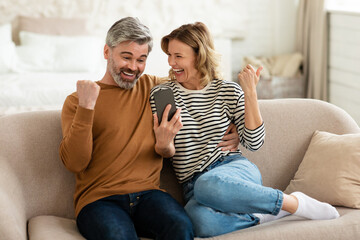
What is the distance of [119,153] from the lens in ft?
6.22

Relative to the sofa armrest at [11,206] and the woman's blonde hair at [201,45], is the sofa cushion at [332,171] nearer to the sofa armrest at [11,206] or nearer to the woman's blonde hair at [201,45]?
the woman's blonde hair at [201,45]

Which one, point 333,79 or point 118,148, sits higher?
point 118,148

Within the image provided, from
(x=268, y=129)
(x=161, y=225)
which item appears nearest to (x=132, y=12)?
(x=268, y=129)

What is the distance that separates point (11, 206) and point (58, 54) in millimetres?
2822

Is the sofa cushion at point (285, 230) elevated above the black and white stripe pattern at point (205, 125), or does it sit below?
below

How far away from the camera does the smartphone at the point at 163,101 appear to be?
195cm

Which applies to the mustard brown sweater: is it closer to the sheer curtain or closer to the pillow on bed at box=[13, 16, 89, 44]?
the pillow on bed at box=[13, 16, 89, 44]

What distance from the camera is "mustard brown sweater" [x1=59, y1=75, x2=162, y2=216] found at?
183 cm

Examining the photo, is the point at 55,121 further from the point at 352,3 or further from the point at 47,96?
the point at 352,3

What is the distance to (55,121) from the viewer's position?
2066 mm

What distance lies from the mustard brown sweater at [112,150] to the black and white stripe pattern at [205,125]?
108mm

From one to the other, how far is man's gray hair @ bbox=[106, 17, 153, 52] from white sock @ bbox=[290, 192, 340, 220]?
0.85 m

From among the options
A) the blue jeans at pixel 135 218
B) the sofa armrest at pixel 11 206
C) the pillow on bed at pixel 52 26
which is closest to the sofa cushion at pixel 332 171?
the blue jeans at pixel 135 218

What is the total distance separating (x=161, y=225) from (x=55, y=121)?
666 millimetres
